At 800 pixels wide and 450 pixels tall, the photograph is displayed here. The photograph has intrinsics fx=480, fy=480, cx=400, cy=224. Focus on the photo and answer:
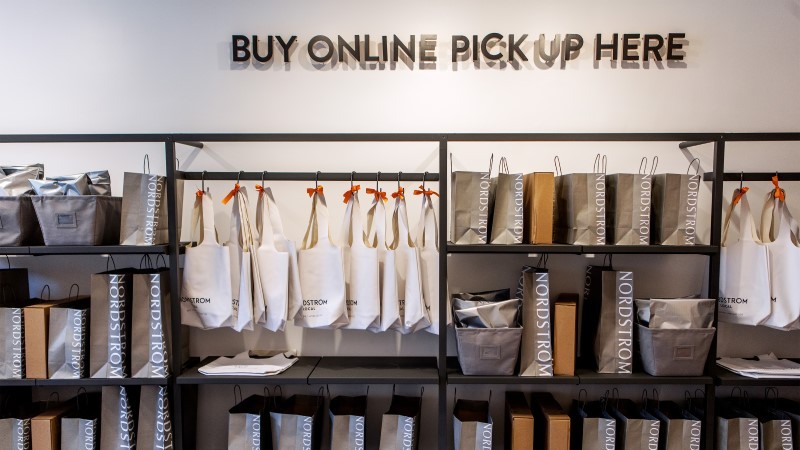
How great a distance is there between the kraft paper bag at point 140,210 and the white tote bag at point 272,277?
1.49 ft

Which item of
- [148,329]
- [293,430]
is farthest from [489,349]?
[148,329]

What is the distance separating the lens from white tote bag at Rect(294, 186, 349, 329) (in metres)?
2.12

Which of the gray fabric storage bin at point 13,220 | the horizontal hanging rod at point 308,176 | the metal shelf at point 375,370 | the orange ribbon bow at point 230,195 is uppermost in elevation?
the horizontal hanging rod at point 308,176

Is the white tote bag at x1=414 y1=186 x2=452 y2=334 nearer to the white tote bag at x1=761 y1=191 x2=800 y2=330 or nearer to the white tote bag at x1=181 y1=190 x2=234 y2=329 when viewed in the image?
the white tote bag at x1=181 y1=190 x2=234 y2=329

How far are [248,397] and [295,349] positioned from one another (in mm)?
337

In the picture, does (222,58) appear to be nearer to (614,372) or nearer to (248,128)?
(248,128)

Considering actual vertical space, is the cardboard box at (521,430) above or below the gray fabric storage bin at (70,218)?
below

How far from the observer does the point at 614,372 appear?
2109 mm

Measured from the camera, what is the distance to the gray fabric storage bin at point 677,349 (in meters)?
2.03

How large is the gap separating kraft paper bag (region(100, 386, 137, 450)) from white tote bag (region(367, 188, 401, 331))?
1187 millimetres

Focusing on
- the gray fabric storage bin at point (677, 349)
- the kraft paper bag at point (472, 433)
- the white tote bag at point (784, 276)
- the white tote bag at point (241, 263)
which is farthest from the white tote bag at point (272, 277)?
the white tote bag at point (784, 276)

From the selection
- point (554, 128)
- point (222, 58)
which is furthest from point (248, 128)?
point (554, 128)

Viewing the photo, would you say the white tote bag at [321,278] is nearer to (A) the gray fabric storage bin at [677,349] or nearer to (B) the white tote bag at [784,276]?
(A) the gray fabric storage bin at [677,349]

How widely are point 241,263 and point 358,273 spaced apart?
1.73ft
